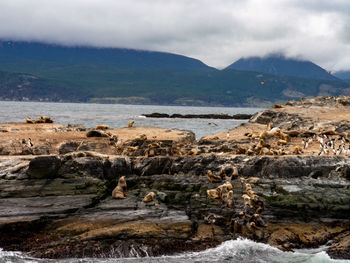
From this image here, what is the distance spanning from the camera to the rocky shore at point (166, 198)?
537 inches

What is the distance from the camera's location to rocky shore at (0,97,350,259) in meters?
13.6

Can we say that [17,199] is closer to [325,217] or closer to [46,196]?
[46,196]

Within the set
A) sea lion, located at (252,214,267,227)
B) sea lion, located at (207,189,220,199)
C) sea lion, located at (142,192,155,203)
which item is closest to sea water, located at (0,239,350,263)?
sea lion, located at (252,214,267,227)

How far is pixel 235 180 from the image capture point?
17.7 meters

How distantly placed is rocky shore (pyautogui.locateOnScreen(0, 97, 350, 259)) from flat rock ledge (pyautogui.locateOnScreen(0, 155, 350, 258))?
0.04m

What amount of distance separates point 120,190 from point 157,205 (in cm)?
182

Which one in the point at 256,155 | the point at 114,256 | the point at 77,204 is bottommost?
the point at 114,256

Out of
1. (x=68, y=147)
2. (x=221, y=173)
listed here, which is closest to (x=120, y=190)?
(x=221, y=173)

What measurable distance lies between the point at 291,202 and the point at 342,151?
267 inches

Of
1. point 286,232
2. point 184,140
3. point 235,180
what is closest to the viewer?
point 286,232

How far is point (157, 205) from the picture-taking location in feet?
50.6

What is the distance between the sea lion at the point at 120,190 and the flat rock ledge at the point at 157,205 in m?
0.28

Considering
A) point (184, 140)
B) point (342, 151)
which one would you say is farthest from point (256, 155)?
point (184, 140)

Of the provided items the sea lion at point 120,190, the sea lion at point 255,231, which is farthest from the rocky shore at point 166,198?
the sea lion at point 120,190
